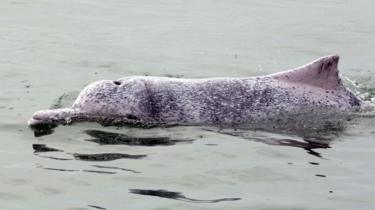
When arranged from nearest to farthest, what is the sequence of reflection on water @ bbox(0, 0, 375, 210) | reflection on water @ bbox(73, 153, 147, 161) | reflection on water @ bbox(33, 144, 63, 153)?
reflection on water @ bbox(0, 0, 375, 210), reflection on water @ bbox(73, 153, 147, 161), reflection on water @ bbox(33, 144, 63, 153)

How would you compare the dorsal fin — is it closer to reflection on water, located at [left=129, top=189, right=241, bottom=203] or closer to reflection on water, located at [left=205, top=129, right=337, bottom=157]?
reflection on water, located at [left=205, top=129, right=337, bottom=157]

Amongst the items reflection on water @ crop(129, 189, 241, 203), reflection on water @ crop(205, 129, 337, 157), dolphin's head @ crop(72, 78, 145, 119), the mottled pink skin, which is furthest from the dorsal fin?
reflection on water @ crop(129, 189, 241, 203)

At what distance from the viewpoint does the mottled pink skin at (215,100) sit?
9.57 metres

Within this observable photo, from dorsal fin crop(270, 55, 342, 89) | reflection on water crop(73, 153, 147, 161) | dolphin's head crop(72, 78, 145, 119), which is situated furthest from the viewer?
dorsal fin crop(270, 55, 342, 89)

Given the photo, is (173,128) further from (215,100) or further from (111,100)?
(111,100)

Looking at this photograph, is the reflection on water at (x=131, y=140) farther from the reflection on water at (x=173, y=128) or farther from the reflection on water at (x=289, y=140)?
the reflection on water at (x=289, y=140)

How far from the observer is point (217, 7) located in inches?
787

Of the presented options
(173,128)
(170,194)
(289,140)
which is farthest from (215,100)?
(170,194)

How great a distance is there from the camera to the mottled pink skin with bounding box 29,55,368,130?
9.57 meters

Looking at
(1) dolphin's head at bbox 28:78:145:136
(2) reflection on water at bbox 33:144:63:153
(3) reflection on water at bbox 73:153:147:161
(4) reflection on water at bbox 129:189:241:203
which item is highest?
(1) dolphin's head at bbox 28:78:145:136

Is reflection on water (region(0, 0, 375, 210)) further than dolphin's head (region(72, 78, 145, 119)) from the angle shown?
No

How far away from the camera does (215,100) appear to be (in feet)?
32.0

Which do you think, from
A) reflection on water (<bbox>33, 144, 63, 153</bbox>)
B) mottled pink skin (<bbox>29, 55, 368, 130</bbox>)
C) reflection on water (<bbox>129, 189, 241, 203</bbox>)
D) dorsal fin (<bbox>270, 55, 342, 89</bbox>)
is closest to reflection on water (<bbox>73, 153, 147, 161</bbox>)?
reflection on water (<bbox>33, 144, 63, 153</bbox>)

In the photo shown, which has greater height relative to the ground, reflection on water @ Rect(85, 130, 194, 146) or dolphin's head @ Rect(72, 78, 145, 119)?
dolphin's head @ Rect(72, 78, 145, 119)
